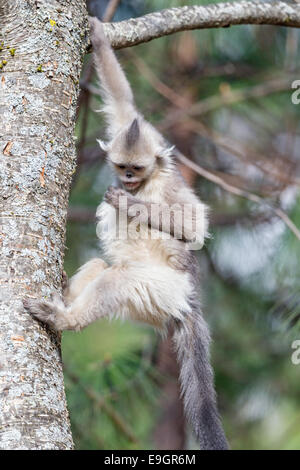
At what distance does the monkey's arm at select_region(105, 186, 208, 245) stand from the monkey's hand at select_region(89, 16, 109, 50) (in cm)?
84

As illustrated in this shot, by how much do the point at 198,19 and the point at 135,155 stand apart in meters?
0.89

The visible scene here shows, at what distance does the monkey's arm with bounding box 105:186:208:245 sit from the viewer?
376cm

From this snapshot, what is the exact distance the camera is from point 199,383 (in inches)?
130

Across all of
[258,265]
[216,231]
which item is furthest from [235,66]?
[258,265]

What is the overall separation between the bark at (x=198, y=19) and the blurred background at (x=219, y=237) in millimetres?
1346

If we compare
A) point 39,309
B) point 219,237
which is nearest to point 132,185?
point 39,309

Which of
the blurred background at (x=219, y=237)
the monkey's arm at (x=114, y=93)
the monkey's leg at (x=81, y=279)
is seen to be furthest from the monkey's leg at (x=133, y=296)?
the blurred background at (x=219, y=237)

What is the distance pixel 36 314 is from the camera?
2.49 meters

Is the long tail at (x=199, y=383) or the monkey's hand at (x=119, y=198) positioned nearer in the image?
the long tail at (x=199, y=383)

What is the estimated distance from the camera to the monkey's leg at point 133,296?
327 centimetres

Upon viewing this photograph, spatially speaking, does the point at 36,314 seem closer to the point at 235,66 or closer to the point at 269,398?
the point at 235,66

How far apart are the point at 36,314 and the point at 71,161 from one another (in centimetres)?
78

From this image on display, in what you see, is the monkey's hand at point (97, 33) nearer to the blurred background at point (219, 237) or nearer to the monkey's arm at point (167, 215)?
the monkey's arm at point (167, 215)

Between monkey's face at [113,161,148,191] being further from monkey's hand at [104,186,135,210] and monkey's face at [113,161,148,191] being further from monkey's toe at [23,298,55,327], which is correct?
monkey's toe at [23,298,55,327]
